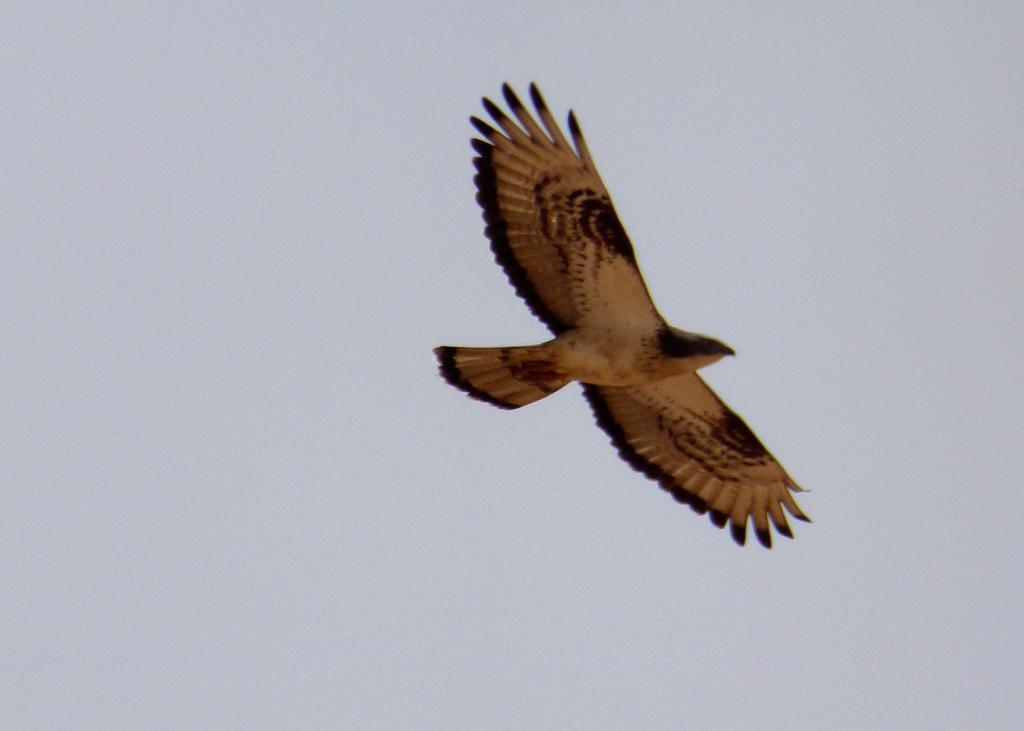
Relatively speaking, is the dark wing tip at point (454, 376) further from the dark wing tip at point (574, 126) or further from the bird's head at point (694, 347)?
the dark wing tip at point (574, 126)

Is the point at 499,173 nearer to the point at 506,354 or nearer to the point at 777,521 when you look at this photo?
the point at 506,354

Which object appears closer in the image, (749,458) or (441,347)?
(441,347)

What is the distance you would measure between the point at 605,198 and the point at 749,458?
2843 mm

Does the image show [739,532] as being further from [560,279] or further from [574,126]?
[574,126]

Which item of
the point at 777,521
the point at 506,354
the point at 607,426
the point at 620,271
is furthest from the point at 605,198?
the point at 777,521

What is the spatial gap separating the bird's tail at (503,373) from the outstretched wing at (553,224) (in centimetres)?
32

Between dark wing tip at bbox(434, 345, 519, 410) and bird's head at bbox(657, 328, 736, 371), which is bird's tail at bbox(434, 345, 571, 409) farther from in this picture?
bird's head at bbox(657, 328, 736, 371)

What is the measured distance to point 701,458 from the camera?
13.3 metres

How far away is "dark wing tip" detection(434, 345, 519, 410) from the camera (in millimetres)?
11898

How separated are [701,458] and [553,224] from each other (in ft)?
8.84

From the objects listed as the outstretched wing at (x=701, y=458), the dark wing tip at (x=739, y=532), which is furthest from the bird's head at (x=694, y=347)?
the dark wing tip at (x=739, y=532)

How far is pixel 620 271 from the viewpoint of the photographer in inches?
460

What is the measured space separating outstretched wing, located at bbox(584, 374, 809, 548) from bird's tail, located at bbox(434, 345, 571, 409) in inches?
50.4

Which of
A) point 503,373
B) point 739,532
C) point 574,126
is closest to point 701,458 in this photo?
point 739,532
